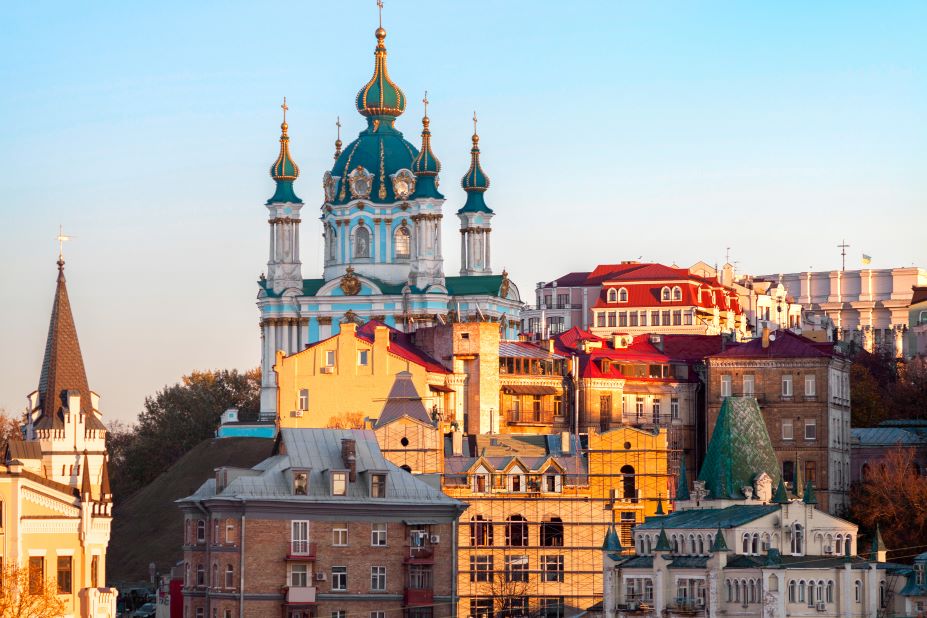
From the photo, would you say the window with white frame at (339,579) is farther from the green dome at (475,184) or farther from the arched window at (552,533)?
the green dome at (475,184)

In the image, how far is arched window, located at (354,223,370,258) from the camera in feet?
547

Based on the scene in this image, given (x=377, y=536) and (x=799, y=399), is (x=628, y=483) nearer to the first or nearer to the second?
(x=799, y=399)

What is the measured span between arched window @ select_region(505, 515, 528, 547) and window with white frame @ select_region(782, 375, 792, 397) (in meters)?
21.9

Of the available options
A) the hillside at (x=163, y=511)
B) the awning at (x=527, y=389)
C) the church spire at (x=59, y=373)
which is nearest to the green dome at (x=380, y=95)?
the hillside at (x=163, y=511)

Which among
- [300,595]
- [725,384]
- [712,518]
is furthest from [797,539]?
[725,384]

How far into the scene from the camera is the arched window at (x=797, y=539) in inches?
3767

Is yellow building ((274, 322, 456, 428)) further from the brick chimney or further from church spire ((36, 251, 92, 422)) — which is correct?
church spire ((36, 251, 92, 422))

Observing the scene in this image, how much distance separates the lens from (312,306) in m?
163

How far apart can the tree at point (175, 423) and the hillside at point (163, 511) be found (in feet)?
30.5

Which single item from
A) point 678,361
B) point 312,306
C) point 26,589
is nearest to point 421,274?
point 312,306

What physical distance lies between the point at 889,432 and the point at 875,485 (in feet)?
41.4

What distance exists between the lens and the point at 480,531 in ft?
348

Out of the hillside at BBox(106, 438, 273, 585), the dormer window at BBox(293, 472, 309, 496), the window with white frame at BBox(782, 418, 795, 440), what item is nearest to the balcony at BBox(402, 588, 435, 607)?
the dormer window at BBox(293, 472, 309, 496)

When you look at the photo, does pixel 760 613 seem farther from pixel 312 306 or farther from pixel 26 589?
pixel 312 306
